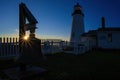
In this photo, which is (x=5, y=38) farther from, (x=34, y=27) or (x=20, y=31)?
(x=34, y=27)

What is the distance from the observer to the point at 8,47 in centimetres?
748

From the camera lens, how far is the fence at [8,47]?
727 centimetres

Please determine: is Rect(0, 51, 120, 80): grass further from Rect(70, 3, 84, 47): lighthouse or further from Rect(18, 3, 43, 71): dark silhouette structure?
Rect(70, 3, 84, 47): lighthouse

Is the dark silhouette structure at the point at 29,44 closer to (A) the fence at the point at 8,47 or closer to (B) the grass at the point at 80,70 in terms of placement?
(B) the grass at the point at 80,70

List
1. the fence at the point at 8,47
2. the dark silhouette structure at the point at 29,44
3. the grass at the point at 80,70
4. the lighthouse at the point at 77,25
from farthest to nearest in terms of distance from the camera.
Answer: the lighthouse at the point at 77,25
the fence at the point at 8,47
the grass at the point at 80,70
the dark silhouette structure at the point at 29,44

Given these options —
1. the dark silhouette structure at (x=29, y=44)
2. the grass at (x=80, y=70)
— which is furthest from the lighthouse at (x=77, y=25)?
the dark silhouette structure at (x=29, y=44)

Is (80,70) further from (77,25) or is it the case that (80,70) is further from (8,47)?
(77,25)

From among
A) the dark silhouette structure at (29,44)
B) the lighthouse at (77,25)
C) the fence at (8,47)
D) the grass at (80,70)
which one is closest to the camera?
the dark silhouette structure at (29,44)

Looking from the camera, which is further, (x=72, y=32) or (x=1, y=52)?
(x=72, y=32)

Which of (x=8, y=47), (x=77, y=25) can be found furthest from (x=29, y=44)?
(x=77, y=25)

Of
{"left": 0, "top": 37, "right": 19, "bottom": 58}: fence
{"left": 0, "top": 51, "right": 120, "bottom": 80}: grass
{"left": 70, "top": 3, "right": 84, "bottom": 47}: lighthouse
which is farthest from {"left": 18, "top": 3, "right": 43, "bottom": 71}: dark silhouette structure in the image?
{"left": 70, "top": 3, "right": 84, "bottom": 47}: lighthouse

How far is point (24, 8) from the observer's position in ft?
13.7

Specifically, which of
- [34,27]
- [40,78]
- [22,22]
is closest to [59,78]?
[40,78]

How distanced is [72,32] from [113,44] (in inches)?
320
